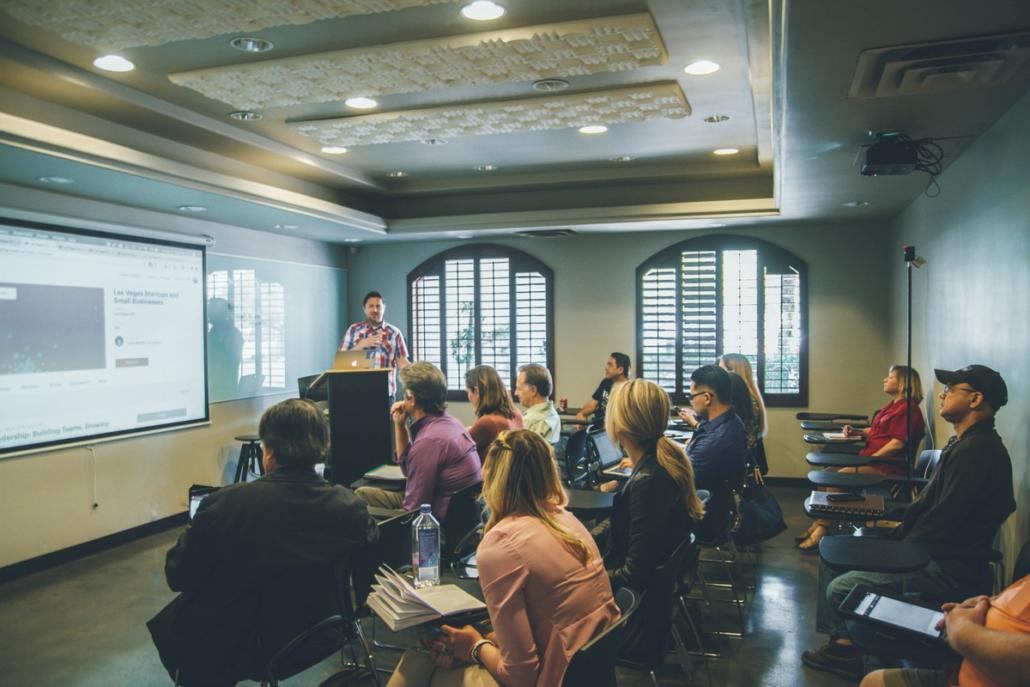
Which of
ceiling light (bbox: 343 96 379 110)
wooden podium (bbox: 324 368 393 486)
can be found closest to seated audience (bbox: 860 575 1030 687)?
wooden podium (bbox: 324 368 393 486)

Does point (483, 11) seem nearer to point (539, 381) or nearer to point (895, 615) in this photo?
point (539, 381)

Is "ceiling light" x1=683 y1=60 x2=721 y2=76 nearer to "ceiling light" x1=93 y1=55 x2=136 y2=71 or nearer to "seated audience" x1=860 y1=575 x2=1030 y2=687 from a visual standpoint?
"seated audience" x1=860 y1=575 x2=1030 y2=687

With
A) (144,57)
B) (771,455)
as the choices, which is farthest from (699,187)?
(144,57)

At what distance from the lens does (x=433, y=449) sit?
11.7ft

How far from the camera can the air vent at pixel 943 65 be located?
246 cm

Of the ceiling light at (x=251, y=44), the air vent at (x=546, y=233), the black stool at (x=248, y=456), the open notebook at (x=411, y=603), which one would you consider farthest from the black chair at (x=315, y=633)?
the air vent at (x=546, y=233)

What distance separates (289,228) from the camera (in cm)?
711

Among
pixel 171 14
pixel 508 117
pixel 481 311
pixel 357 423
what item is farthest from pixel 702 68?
pixel 481 311

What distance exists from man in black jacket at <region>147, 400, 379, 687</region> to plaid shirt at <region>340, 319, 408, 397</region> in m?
4.67

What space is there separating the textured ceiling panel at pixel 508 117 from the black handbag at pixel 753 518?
2.29m

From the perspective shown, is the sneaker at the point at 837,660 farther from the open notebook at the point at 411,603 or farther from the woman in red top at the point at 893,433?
the open notebook at the point at 411,603

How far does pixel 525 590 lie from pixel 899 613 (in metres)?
1.30

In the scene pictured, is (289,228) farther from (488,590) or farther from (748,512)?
(488,590)

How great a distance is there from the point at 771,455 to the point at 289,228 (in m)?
5.33
